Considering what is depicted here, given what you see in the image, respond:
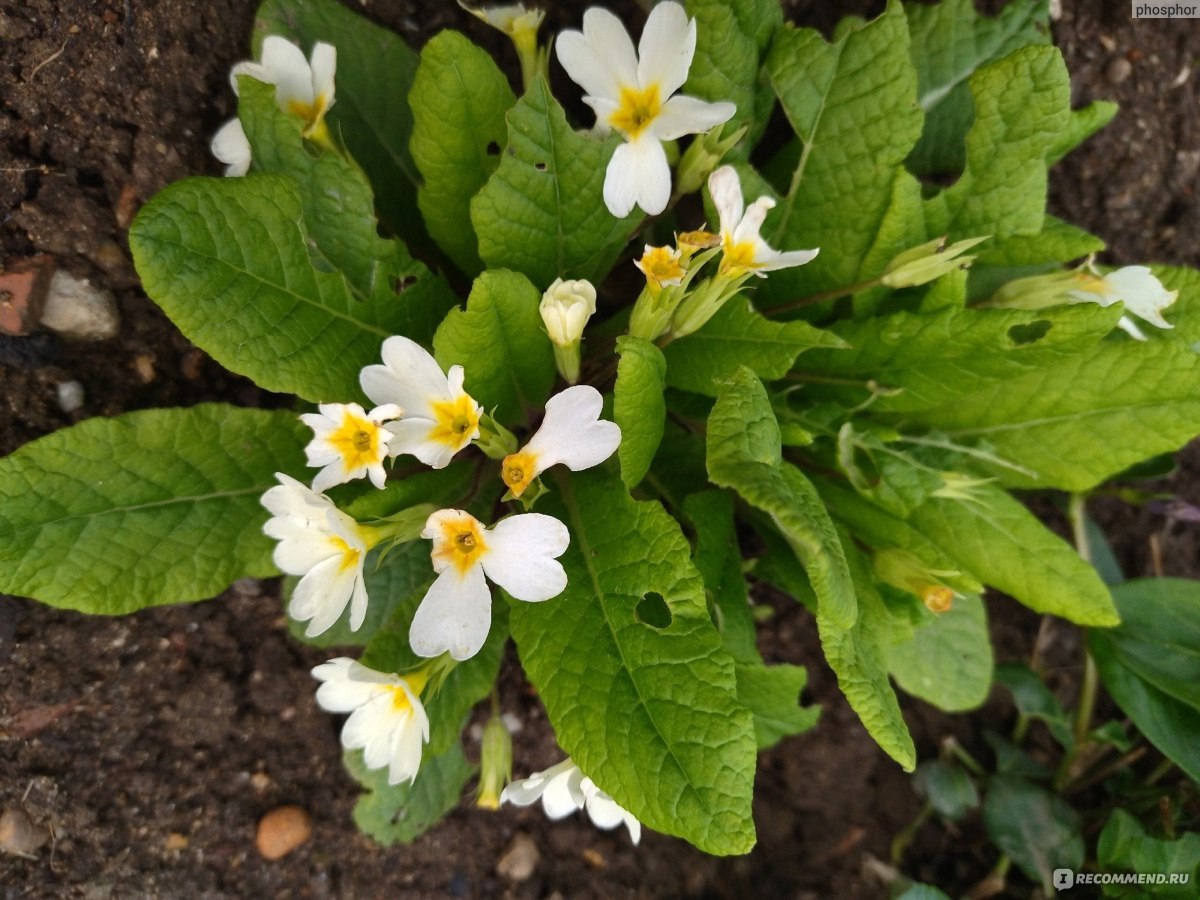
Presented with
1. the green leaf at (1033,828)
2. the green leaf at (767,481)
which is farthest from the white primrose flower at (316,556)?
the green leaf at (1033,828)

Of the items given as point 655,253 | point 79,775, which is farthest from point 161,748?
point 655,253

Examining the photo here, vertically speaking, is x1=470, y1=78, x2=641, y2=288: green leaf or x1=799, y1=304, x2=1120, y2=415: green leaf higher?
x1=470, y1=78, x2=641, y2=288: green leaf

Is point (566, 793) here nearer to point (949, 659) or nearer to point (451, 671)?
point (451, 671)

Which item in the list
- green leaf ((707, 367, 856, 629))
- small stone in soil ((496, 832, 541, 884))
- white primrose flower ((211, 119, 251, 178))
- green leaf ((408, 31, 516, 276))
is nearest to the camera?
green leaf ((707, 367, 856, 629))

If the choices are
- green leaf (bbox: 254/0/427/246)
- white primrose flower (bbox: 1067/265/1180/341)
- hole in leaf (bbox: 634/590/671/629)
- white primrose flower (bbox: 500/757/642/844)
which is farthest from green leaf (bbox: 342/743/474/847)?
white primrose flower (bbox: 1067/265/1180/341)

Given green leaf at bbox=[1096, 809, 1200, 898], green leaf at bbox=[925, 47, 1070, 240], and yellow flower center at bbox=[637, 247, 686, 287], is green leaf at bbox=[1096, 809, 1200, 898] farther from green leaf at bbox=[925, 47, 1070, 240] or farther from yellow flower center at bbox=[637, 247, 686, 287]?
yellow flower center at bbox=[637, 247, 686, 287]

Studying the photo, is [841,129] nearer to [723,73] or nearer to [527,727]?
[723,73]
